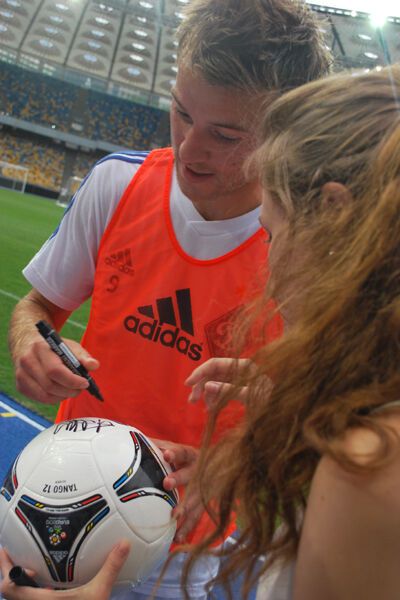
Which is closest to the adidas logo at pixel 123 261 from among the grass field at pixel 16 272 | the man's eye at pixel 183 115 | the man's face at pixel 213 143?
the man's face at pixel 213 143

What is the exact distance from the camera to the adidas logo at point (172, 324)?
6.35 feet

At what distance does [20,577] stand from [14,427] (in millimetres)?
3383

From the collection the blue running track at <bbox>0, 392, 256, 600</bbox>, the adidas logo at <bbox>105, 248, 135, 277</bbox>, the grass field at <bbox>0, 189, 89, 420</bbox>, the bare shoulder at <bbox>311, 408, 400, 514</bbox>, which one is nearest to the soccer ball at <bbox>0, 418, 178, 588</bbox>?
the adidas logo at <bbox>105, 248, 135, 277</bbox>

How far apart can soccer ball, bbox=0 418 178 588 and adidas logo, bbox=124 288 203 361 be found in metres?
0.38

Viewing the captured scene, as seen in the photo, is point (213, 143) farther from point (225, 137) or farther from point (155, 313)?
point (155, 313)

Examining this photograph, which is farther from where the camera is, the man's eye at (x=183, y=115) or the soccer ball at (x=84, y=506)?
the man's eye at (x=183, y=115)

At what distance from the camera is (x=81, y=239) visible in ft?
7.08

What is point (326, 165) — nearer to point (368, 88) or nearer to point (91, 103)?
point (368, 88)

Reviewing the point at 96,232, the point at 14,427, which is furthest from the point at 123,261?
the point at 14,427

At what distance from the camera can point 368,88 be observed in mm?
1146

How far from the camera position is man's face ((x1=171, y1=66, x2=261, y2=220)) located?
6.11 feet

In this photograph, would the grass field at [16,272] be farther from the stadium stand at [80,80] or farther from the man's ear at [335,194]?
the stadium stand at [80,80]

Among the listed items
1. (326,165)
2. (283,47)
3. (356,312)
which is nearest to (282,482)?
(356,312)

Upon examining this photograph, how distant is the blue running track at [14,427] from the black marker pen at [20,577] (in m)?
2.54
